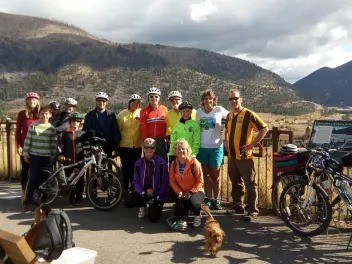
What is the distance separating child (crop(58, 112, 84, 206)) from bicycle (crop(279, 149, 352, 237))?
350 cm

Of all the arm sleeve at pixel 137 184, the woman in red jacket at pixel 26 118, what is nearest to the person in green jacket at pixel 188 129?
the arm sleeve at pixel 137 184

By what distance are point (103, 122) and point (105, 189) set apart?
4.03ft

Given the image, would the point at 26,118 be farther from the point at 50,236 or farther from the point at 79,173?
the point at 50,236

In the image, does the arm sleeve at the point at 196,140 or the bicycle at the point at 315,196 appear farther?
the arm sleeve at the point at 196,140

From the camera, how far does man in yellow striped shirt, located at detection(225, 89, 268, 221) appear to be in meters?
5.48

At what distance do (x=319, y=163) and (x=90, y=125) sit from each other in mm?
3964

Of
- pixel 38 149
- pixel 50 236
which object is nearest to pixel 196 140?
pixel 38 149

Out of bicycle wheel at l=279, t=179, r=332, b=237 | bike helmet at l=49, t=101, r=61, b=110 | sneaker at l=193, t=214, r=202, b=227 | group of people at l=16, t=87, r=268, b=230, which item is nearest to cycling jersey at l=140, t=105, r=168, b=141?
group of people at l=16, t=87, r=268, b=230

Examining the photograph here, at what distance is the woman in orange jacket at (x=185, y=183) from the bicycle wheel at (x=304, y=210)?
1.19m

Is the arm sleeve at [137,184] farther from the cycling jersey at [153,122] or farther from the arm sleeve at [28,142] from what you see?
the arm sleeve at [28,142]

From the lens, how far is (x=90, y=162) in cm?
638

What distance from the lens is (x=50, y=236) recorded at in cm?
327

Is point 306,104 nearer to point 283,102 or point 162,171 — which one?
point 283,102

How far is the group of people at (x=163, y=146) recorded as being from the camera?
553 cm
